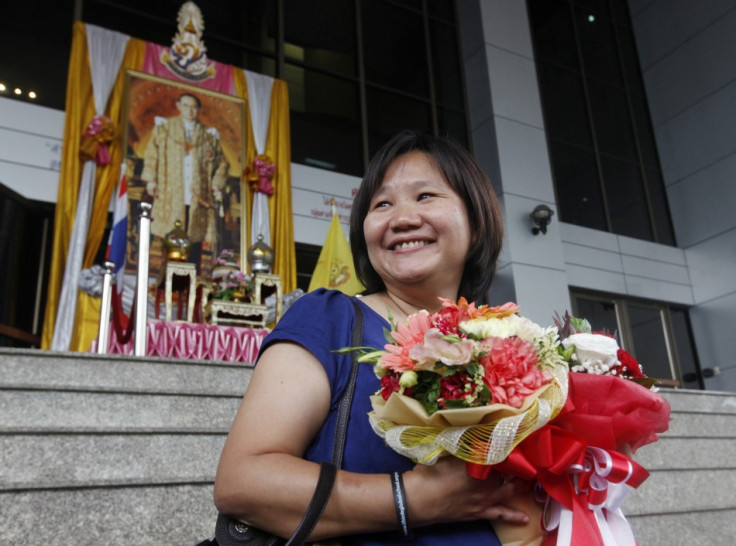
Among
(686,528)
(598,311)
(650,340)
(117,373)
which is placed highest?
(598,311)

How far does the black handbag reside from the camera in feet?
2.59

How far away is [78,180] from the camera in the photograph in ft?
20.9

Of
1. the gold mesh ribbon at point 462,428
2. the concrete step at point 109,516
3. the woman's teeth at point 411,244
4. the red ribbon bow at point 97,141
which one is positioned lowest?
the concrete step at point 109,516

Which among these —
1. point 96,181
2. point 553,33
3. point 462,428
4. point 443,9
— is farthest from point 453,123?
point 462,428

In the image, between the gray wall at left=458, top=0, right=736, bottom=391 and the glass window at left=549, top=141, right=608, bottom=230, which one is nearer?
the gray wall at left=458, top=0, right=736, bottom=391

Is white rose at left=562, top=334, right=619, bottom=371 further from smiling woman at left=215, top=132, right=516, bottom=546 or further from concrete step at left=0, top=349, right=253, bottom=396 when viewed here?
concrete step at left=0, top=349, right=253, bottom=396

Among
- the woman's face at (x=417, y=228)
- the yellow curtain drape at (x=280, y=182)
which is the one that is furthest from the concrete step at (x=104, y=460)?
the yellow curtain drape at (x=280, y=182)

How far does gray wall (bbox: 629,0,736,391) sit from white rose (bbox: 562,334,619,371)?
9774mm

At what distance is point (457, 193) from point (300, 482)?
2.16 ft

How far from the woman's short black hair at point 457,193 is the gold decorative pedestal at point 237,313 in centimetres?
392

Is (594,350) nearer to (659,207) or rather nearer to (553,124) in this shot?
(553,124)

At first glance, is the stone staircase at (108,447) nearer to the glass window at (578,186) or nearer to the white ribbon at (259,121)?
the white ribbon at (259,121)

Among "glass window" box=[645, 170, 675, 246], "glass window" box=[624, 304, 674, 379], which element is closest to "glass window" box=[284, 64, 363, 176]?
"glass window" box=[624, 304, 674, 379]

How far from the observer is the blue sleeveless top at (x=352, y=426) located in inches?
34.9
